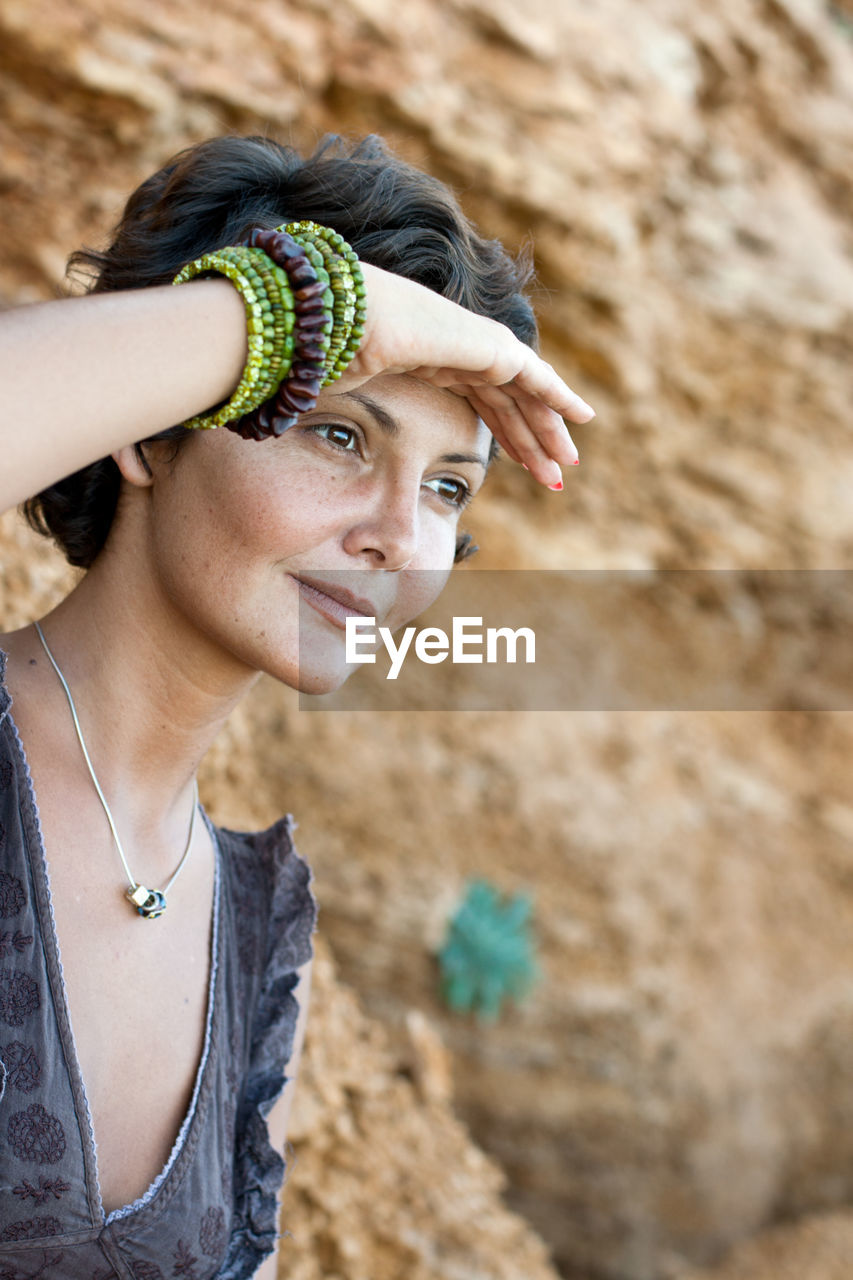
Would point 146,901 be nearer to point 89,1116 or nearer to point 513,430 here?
point 89,1116

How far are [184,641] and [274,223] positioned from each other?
1.73ft

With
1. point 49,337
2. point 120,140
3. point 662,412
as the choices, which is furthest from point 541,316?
point 49,337

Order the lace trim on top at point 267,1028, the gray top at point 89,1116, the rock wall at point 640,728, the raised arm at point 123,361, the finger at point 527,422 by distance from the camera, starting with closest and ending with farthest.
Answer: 1. the raised arm at point 123,361
2. the gray top at point 89,1116
3. the finger at point 527,422
4. the lace trim on top at point 267,1028
5. the rock wall at point 640,728

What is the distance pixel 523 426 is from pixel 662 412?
Answer: 6.00m

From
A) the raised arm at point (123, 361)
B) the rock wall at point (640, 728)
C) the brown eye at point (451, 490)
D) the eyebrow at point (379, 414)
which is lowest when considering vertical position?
the rock wall at point (640, 728)

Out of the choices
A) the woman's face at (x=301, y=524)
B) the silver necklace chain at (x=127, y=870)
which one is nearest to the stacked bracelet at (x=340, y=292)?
the woman's face at (x=301, y=524)

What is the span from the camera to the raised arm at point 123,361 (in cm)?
92

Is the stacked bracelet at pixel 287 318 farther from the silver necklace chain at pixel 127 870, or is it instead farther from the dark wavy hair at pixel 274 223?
the silver necklace chain at pixel 127 870

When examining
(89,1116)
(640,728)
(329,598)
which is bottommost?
(640,728)

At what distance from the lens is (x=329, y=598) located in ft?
4.36

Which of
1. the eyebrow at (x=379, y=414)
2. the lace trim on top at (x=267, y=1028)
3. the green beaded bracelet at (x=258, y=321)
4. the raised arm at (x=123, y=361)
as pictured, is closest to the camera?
the raised arm at (x=123, y=361)

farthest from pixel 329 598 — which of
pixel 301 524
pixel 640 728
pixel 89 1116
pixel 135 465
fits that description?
pixel 640 728

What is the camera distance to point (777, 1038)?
7.92m

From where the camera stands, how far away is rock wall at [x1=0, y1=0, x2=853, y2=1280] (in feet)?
19.5
